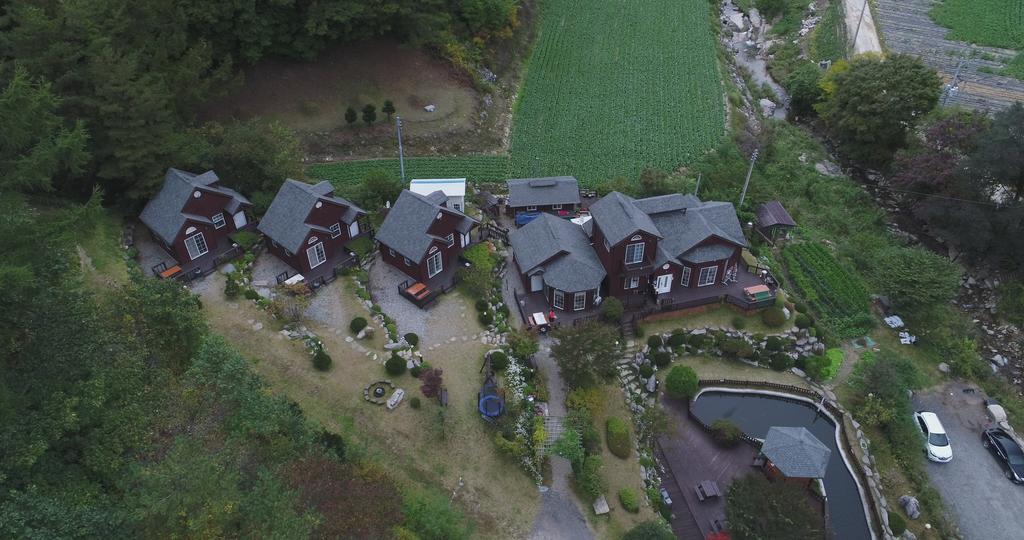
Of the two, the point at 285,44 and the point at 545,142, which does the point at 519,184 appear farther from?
the point at 285,44

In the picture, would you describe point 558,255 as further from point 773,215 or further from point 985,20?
point 985,20

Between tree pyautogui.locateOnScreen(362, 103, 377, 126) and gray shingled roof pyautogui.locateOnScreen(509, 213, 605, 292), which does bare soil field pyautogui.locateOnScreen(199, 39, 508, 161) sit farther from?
gray shingled roof pyautogui.locateOnScreen(509, 213, 605, 292)

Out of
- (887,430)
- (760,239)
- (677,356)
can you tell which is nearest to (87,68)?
(677,356)

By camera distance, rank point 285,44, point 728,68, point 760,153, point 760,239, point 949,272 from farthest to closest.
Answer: point 728,68
point 760,153
point 285,44
point 760,239
point 949,272

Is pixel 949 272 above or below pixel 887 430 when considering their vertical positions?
above

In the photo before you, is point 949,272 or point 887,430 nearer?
point 887,430

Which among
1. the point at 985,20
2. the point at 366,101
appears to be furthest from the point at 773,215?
the point at 985,20
